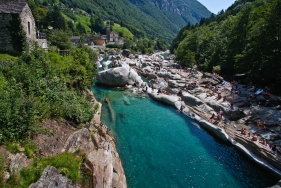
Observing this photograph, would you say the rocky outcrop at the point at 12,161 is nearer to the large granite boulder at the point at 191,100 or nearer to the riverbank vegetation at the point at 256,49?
the large granite boulder at the point at 191,100

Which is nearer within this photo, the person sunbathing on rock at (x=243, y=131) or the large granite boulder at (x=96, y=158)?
the large granite boulder at (x=96, y=158)

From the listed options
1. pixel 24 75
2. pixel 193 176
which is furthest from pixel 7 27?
pixel 193 176

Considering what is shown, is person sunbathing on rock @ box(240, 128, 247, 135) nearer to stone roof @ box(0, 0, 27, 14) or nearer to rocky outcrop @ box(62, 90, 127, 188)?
rocky outcrop @ box(62, 90, 127, 188)

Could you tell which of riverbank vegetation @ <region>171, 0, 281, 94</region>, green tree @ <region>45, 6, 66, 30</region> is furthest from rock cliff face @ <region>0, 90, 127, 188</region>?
green tree @ <region>45, 6, 66, 30</region>

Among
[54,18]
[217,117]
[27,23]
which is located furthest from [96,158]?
[54,18]

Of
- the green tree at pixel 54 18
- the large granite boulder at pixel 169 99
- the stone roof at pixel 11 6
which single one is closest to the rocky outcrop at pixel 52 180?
the stone roof at pixel 11 6

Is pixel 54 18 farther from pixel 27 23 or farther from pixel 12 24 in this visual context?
pixel 12 24
